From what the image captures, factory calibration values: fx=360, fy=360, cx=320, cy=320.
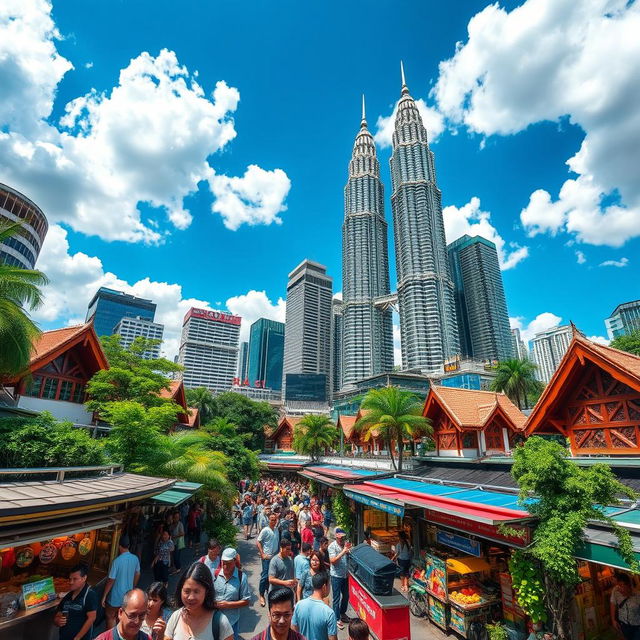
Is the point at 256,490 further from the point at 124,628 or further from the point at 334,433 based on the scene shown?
the point at 124,628

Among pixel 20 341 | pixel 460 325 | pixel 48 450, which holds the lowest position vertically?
pixel 48 450

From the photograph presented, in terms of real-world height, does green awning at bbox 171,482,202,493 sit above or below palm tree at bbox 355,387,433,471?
below

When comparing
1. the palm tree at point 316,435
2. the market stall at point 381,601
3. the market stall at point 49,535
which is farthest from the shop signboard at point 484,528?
the palm tree at point 316,435

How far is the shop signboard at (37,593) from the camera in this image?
572 cm

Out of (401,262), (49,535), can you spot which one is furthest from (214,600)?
(401,262)

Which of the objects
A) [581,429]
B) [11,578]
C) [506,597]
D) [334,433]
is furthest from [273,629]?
[334,433]

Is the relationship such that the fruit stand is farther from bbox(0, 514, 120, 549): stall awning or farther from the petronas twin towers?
the petronas twin towers

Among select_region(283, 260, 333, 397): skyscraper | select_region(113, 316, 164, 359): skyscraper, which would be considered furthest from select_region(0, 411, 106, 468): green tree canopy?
select_region(113, 316, 164, 359): skyscraper

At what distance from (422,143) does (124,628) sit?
146 meters

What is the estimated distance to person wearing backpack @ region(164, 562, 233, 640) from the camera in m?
3.25

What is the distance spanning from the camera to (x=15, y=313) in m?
8.32

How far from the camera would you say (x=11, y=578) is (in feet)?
21.4

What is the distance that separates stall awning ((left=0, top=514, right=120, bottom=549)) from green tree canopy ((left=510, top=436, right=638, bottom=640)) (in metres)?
8.05

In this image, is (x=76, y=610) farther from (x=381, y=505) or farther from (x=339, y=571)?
(x=381, y=505)
